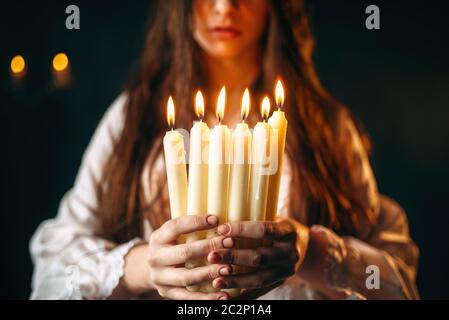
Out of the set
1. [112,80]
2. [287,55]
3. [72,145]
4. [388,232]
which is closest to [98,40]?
[112,80]

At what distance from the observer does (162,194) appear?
831 mm

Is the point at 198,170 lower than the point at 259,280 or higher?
higher

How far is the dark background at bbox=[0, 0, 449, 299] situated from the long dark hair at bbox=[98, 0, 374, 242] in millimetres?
35

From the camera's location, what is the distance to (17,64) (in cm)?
84

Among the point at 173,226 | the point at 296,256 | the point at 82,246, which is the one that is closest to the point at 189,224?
the point at 173,226

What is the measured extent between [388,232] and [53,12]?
65cm

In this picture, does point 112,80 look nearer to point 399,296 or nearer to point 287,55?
point 287,55

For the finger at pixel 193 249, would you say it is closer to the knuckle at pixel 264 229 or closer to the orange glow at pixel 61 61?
the knuckle at pixel 264 229

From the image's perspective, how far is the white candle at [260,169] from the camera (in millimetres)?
514

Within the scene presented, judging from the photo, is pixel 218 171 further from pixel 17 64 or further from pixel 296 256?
pixel 17 64

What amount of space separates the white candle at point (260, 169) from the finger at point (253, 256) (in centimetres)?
4

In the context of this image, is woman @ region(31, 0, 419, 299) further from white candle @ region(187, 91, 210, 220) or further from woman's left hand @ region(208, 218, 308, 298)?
white candle @ region(187, 91, 210, 220)

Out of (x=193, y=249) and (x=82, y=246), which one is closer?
(x=193, y=249)

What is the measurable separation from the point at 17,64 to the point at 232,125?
358mm
